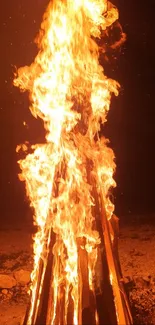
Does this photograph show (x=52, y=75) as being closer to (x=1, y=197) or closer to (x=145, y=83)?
(x=1, y=197)

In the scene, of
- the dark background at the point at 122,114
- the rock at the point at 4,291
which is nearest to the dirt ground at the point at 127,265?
the rock at the point at 4,291

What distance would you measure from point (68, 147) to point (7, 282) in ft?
13.1

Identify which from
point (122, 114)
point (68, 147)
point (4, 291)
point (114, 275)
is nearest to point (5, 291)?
point (4, 291)

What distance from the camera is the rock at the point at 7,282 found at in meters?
6.89

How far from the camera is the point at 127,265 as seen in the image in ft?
25.2

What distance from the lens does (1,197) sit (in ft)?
56.0

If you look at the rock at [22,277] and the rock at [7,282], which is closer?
the rock at [7,282]

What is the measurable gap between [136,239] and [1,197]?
9254mm

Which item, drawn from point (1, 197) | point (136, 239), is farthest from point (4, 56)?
point (136, 239)

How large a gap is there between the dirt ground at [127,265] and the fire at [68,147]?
1.31m

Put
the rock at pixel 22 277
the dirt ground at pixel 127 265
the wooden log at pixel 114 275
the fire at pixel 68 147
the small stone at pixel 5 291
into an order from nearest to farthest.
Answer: the wooden log at pixel 114 275 < the fire at pixel 68 147 < the dirt ground at pixel 127 265 < the small stone at pixel 5 291 < the rock at pixel 22 277

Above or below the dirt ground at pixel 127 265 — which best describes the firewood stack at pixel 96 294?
below

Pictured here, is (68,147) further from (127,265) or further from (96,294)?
(127,265)

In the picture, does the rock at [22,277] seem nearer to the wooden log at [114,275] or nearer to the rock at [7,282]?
the rock at [7,282]
